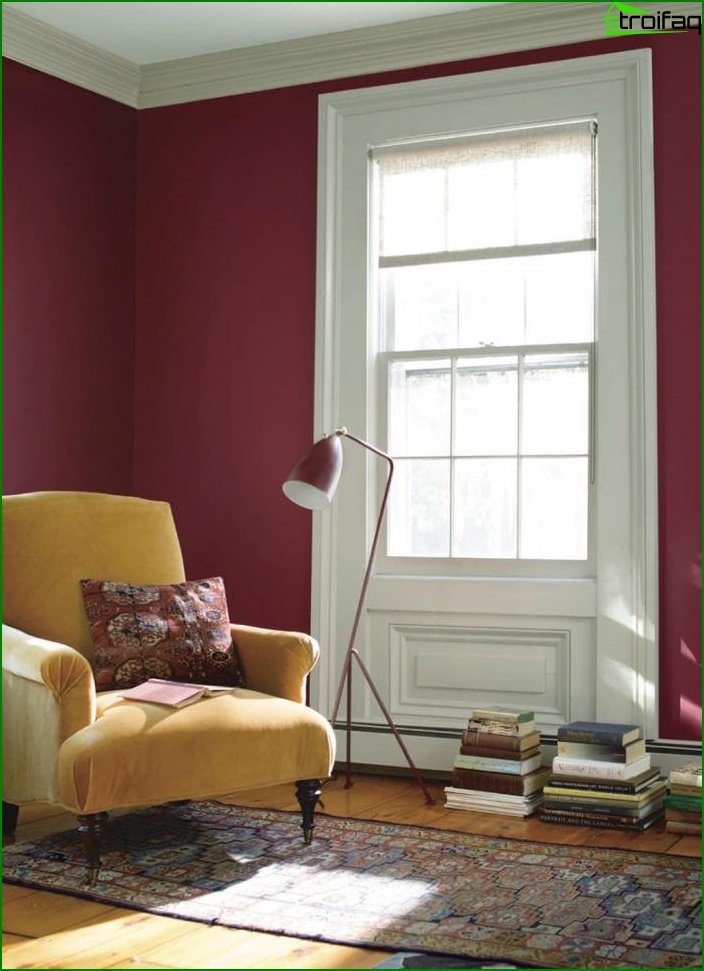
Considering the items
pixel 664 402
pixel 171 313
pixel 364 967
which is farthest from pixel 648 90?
pixel 364 967

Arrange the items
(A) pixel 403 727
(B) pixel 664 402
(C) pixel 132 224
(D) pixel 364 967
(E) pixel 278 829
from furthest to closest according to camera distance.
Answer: (C) pixel 132 224, (A) pixel 403 727, (B) pixel 664 402, (E) pixel 278 829, (D) pixel 364 967

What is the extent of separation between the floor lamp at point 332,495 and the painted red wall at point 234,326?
17.9 inches

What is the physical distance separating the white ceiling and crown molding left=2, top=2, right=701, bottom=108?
0.16 ft

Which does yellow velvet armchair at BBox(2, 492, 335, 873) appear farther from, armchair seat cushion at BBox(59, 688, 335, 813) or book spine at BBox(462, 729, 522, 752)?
book spine at BBox(462, 729, 522, 752)

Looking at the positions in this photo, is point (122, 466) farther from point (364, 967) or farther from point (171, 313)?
point (364, 967)

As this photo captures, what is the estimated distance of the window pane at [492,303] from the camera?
191 inches

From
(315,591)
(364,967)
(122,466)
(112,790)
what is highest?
(122,466)

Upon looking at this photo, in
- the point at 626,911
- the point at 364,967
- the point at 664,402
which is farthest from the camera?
the point at 664,402

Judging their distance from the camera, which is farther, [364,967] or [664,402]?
[664,402]

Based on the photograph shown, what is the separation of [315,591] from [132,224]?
192cm

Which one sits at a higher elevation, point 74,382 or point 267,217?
point 267,217

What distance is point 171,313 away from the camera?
18.1ft

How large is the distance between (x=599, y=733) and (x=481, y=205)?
2135 mm

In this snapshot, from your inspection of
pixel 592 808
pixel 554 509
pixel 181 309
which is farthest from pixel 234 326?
pixel 592 808
